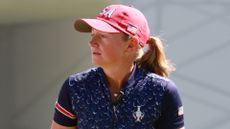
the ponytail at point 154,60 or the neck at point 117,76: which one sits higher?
the ponytail at point 154,60

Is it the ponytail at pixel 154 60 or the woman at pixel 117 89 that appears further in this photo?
the ponytail at pixel 154 60

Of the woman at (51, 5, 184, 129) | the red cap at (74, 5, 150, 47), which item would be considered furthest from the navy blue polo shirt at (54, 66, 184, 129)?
the red cap at (74, 5, 150, 47)

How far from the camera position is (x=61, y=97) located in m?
1.50

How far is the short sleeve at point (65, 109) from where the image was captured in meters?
1.49

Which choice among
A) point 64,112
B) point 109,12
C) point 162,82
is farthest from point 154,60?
point 64,112

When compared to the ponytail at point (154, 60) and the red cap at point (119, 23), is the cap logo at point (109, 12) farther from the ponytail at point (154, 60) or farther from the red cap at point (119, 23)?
the ponytail at point (154, 60)

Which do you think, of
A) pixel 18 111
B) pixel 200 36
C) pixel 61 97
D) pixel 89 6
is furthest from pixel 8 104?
pixel 61 97

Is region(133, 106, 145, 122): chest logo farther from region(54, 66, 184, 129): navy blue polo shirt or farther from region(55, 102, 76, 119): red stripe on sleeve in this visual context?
region(55, 102, 76, 119): red stripe on sleeve

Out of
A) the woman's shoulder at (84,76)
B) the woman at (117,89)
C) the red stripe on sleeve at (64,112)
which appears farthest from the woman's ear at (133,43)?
the red stripe on sleeve at (64,112)

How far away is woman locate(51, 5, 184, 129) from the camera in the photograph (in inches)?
56.8

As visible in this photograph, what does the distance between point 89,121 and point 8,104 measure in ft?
15.3

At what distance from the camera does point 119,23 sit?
1.46 m

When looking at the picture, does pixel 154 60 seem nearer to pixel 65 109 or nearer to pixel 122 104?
pixel 122 104

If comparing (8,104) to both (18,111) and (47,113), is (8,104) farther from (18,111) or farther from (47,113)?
(47,113)
